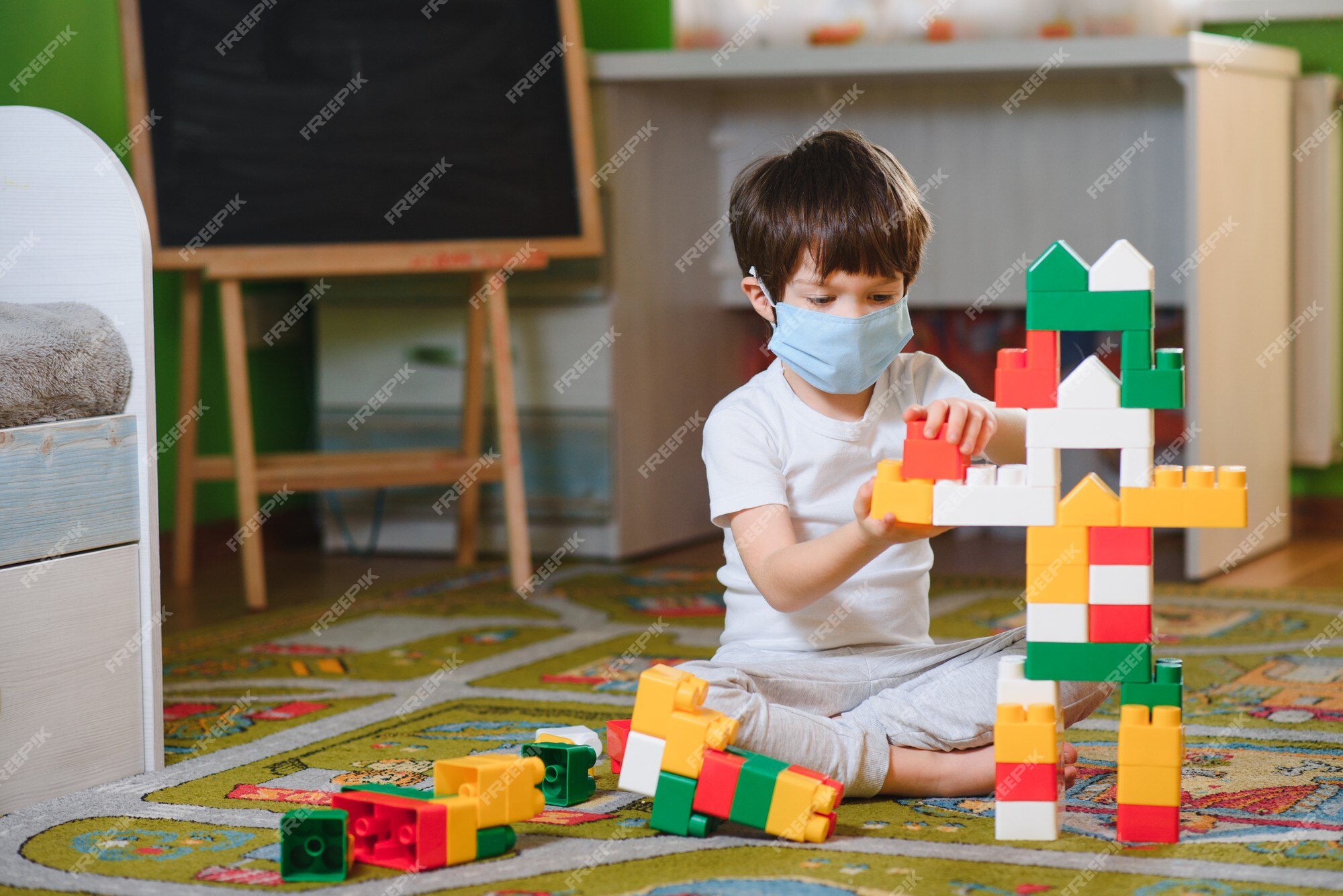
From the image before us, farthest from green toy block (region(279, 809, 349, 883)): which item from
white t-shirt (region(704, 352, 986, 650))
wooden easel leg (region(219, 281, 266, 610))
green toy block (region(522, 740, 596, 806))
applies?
wooden easel leg (region(219, 281, 266, 610))

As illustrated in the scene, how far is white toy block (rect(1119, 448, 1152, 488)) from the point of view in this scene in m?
0.96

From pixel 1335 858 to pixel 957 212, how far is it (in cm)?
174

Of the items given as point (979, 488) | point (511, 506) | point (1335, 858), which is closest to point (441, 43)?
point (511, 506)

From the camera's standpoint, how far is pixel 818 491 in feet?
4.01

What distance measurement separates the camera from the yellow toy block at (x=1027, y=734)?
3.21ft

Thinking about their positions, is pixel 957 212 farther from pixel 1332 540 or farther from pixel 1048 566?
pixel 1048 566

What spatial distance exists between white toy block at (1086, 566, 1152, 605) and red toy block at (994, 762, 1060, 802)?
12 cm

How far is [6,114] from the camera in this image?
1.33 m

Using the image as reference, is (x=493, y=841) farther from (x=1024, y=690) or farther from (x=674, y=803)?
(x=1024, y=690)

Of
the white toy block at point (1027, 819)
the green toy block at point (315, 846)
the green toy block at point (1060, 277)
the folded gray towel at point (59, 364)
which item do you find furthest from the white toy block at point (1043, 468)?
the folded gray towel at point (59, 364)

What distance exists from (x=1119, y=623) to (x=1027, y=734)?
0.09m

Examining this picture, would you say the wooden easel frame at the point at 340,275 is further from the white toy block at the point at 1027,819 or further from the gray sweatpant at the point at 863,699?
the white toy block at the point at 1027,819

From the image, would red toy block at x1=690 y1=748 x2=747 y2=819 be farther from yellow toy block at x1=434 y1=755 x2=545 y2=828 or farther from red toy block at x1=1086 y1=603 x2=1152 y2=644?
red toy block at x1=1086 y1=603 x2=1152 y2=644

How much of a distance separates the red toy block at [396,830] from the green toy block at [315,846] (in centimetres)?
3
